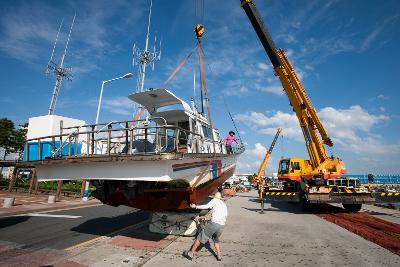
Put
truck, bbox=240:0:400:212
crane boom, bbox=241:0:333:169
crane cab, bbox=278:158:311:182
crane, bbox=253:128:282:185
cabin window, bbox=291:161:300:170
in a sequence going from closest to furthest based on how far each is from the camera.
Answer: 1. truck, bbox=240:0:400:212
2. crane boom, bbox=241:0:333:169
3. crane cab, bbox=278:158:311:182
4. cabin window, bbox=291:161:300:170
5. crane, bbox=253:128:282:185

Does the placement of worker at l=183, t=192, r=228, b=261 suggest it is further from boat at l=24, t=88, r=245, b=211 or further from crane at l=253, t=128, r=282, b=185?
crane at l=253, t=128, r=282, b=185

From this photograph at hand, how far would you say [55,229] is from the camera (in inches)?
360

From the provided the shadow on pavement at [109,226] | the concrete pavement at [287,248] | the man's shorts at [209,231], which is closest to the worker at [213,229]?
the man's shorts at [209,231]

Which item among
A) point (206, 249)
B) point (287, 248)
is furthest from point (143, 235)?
point (287, 248)

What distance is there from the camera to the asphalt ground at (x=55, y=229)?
740cm

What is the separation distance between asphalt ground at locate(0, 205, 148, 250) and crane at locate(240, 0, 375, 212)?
7859mm

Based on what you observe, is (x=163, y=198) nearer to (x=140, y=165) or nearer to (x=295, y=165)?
(x=140, y=165)

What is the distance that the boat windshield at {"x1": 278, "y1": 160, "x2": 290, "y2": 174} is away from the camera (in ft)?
48.9

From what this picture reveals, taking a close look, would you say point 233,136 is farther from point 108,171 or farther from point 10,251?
point 10,251

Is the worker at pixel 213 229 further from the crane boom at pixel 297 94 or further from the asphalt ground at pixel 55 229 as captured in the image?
the crane boom at pixel 297 94

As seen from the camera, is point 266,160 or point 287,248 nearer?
point 287,248

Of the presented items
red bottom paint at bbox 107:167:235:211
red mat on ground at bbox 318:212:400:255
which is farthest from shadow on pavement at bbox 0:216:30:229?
red mat on ground at bbox 318:212:400:255

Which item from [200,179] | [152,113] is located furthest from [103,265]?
[152,113]

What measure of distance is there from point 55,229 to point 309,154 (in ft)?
38.6
